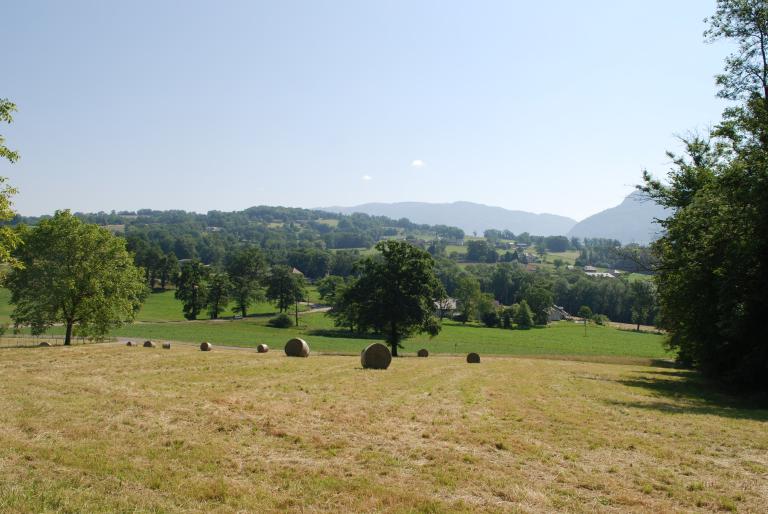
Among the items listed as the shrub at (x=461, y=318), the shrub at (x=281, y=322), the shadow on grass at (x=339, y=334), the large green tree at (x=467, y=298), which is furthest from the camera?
the shrub at (x=461, y=318)

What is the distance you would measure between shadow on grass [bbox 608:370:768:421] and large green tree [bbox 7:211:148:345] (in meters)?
38.8

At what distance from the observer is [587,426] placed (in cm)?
1434

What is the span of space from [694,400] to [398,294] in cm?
2819

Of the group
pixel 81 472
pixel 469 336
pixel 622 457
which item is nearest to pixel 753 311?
pixel 622 457

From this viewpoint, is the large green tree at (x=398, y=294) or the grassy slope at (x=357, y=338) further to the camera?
the grassy slope at (x=357, y=338)

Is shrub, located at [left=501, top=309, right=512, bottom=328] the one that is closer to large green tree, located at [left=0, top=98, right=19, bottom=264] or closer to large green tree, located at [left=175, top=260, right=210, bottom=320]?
large green tree, located at [left=175, top=260, right=210, bottom=320]

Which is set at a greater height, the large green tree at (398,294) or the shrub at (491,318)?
the large green tree at (398,294)

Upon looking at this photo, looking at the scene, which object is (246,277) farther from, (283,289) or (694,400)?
(694,400)

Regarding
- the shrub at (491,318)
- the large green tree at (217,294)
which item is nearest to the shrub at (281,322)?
the large green tree at (217,294)

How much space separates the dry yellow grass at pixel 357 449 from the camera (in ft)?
28.4

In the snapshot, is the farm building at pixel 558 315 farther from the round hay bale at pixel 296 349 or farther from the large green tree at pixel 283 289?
the round hay bale at pixel 296 349

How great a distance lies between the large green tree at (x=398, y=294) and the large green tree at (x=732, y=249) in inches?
837

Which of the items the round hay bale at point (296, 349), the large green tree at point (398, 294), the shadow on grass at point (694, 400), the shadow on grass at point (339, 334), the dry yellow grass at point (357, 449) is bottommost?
the shadow on grass at point (339, 334)

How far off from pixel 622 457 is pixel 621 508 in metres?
3.34
